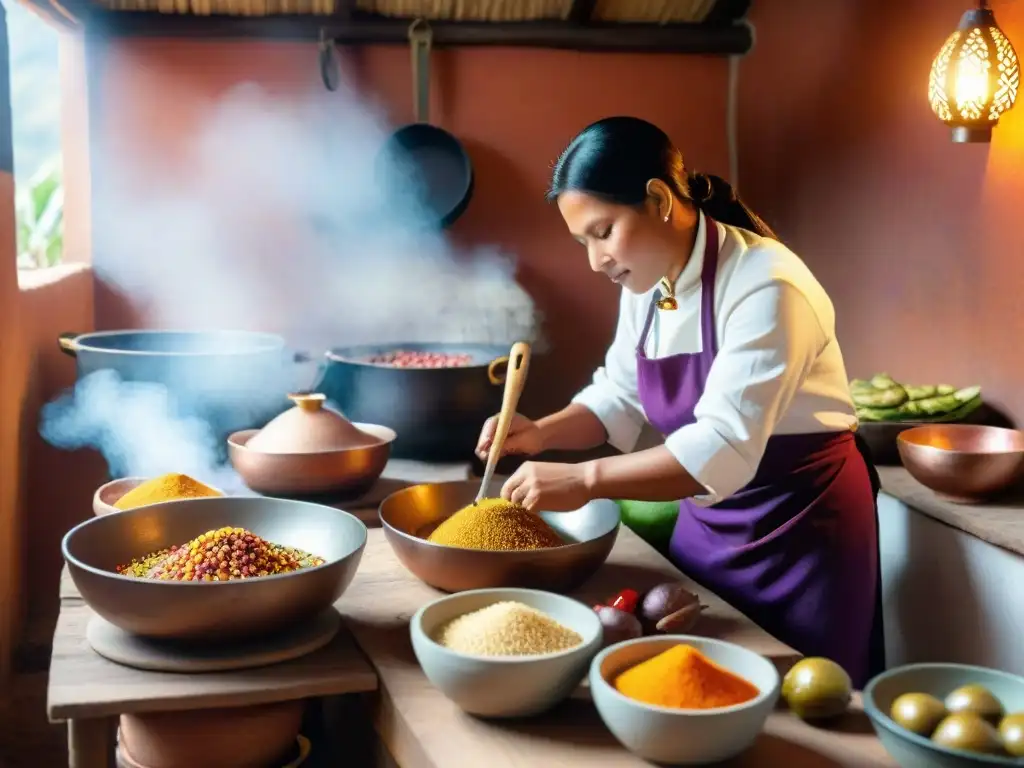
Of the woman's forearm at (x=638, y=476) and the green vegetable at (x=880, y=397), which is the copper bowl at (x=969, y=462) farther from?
the woman's forearm at (x=638, y=476)

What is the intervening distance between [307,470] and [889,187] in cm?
193

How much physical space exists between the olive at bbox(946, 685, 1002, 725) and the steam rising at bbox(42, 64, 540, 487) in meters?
2.60

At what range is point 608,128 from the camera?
1701 mm

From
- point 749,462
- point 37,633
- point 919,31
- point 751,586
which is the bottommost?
point 37,633

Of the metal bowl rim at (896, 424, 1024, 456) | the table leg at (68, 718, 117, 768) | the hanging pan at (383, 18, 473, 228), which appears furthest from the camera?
the hanging pan at (383, 18, 473, 228)

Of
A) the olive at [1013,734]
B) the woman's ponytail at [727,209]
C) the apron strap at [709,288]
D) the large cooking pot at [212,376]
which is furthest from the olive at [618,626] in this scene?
the large cooking pot at [212,376]

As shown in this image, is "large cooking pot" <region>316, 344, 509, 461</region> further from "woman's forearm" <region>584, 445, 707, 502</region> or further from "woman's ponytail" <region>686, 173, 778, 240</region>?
"woman's forearm" <region>584, 445, 707, 502</region>

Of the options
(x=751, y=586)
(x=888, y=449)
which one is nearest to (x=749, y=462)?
(x=751, y=586)

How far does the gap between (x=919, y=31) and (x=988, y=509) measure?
1389 millimetres

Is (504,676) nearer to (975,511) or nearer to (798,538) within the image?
(798,538)

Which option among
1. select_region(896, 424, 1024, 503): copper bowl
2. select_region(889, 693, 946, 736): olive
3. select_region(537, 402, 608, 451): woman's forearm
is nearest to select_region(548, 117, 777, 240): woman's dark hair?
select_region(537, 402, 608, 451): woman's forearm

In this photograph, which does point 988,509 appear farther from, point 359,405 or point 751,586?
point 359,405

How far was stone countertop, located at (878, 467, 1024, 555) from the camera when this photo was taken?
217cm

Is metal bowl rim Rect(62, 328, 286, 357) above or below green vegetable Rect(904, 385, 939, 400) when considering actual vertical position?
above
